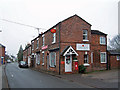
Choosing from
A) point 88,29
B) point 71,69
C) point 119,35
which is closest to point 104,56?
point 88,29

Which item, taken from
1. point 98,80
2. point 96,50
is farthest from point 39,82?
point 96,50

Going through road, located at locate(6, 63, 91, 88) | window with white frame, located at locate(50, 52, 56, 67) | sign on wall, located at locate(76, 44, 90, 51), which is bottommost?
road, located at locate(6, 63, 91, 88)

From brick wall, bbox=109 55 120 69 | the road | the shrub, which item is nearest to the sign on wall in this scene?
the shrub

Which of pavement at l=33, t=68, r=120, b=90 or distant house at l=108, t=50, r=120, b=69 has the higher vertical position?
distant house at l=108, t=50, r=120, b=69

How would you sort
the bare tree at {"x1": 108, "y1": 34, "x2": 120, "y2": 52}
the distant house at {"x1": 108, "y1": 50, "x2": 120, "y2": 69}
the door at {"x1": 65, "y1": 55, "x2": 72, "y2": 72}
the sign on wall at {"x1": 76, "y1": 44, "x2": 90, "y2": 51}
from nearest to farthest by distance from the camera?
the door at {"x1": 65, "y1": 55, "x2": 72, "y2": 72} → the sign on wall at {"x1": 76, "y1": 44, "x2": 90, "y2": 51} → the distant house at {"x1": 108, "y1": 50, "x2": 120, "y2": 69} → the bare tree at {"x1": 108, "y1": 34, "x2": 120, "y2": 52}

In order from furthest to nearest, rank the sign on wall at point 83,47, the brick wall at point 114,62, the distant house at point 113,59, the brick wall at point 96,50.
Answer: the brick wall at point 114,62 → the distant house at point 113,59 → the brick wall at point 96,50 → the sign on wall at point 83,47

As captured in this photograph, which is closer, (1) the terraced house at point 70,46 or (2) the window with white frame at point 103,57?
(1) the terraced house at point 70,46

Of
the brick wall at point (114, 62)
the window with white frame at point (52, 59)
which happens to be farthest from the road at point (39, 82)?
the brick wall at point (114, 62)

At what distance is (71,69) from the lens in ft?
58.4

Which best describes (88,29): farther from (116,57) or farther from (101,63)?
(116,57)

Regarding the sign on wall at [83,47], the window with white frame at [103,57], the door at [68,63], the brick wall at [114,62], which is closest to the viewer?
the door at [68,63]

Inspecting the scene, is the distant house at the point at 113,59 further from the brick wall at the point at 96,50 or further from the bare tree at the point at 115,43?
the bare tree at the point at 115,43

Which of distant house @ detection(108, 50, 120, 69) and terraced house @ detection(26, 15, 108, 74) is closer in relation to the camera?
terraced house @ detection(26, 15, 108, 74)

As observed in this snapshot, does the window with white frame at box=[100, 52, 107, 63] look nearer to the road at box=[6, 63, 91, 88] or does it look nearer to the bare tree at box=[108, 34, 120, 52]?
the road at box=[6, 63, 91, 88]
